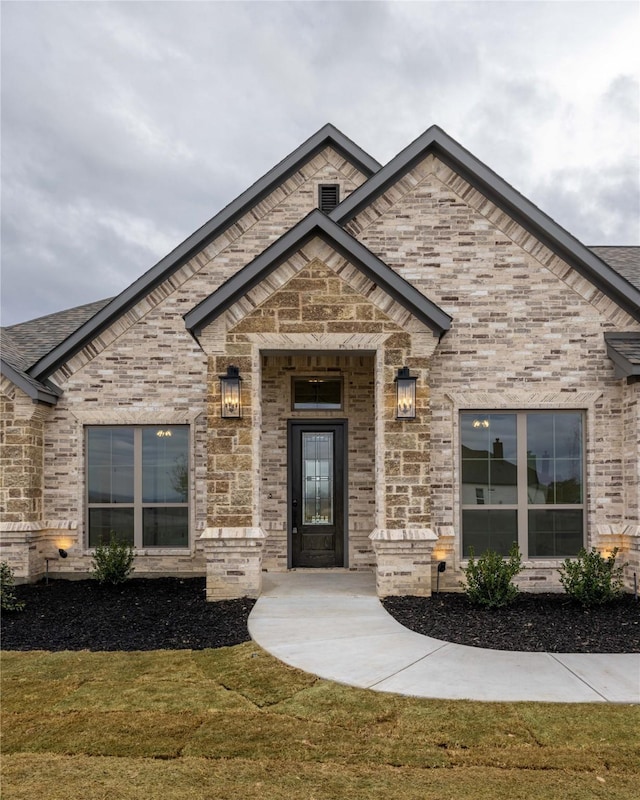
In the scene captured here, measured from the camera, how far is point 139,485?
32.4ft

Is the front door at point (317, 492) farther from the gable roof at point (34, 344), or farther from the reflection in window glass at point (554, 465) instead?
the gable roof at point (34, 344)

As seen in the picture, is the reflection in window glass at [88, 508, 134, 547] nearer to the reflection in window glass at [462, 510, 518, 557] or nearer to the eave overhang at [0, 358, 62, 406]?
the eave overhang at [0, 358, 62, 406]

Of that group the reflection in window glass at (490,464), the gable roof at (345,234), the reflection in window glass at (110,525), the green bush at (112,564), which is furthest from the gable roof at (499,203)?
the green bush at (112,564)

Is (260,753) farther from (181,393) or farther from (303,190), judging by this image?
(303,190)

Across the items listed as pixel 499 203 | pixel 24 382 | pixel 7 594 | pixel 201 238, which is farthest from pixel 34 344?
pixel 499 203

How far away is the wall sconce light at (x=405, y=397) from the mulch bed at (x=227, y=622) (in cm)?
250

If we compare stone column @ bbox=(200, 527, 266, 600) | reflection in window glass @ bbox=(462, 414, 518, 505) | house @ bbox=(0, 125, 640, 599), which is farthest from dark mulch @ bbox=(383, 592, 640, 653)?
stone column @ bbox=(200, 527, 266, 600)

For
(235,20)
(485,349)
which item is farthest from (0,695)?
(235,20)

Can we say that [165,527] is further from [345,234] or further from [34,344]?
[345,234]

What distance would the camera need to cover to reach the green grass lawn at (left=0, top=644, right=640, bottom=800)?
3.52 m

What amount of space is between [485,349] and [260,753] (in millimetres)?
6675

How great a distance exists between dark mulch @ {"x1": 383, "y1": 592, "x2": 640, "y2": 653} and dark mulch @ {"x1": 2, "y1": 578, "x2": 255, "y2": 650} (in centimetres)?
219

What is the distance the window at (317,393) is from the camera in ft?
32.8

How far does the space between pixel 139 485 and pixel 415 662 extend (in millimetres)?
5983
